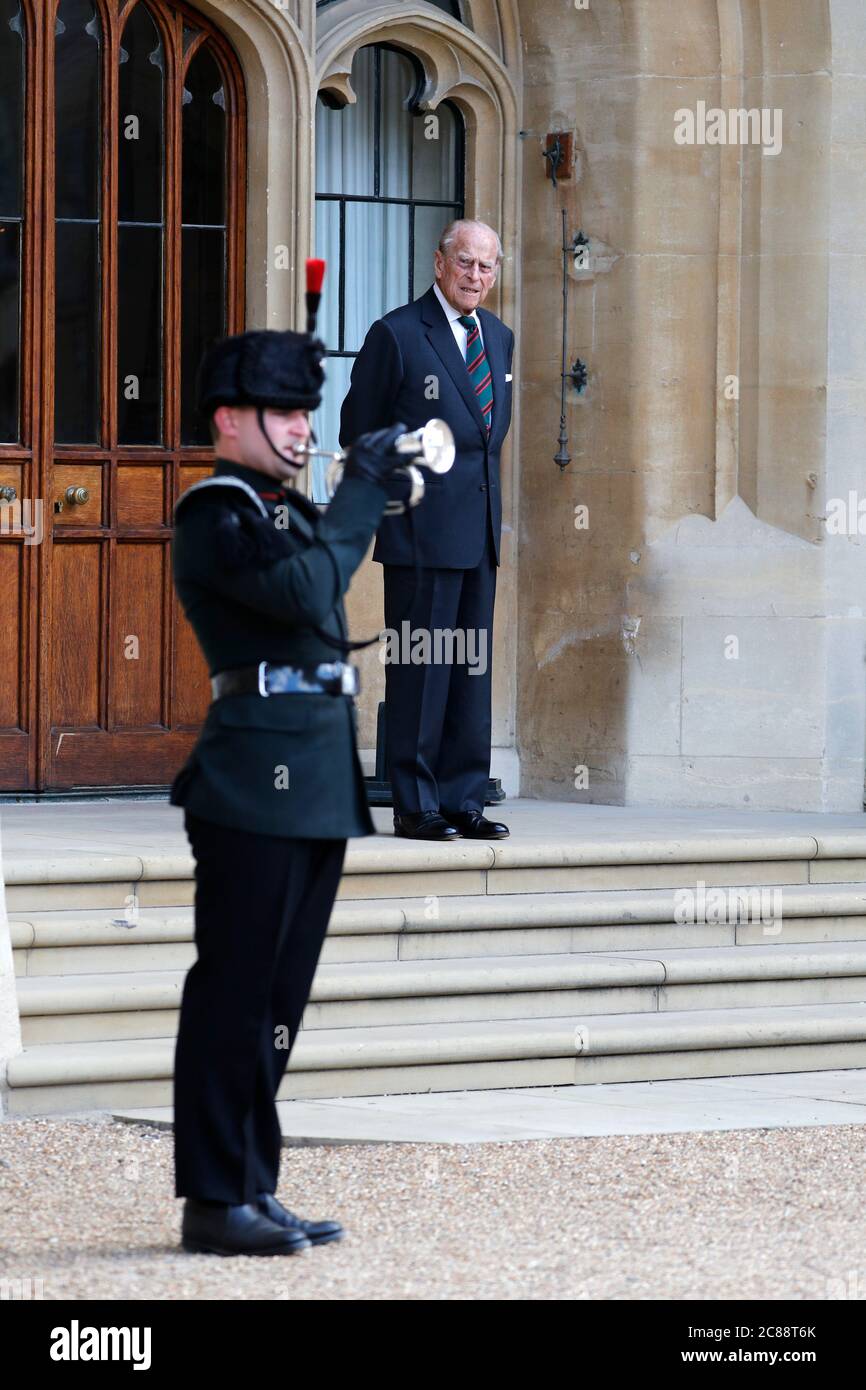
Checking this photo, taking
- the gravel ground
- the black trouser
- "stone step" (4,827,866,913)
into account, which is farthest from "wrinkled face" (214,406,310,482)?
"stone step" (4,827,866,913)

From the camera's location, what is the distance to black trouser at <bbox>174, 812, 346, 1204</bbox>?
4203 millimetres

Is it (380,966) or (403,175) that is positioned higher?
(403,175)

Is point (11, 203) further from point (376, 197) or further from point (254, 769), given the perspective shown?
point (254, 769)

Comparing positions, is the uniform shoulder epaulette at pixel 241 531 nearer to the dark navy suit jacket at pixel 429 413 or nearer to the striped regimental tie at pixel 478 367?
the dark navy suit jacket at pixel 429 413

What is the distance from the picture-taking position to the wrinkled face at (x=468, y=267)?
23.1 feet

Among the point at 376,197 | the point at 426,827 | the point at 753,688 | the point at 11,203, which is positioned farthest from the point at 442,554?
the point at 376,197

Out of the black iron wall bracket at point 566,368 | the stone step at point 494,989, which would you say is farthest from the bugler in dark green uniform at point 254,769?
the black iron wall bracket at point 566,368

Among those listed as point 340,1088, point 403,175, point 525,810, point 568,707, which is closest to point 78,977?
point 340,1088

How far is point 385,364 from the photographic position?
7.28m

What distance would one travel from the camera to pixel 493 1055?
6.11 meters

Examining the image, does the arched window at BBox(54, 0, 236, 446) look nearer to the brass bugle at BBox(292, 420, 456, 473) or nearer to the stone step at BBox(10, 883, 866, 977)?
the stone step at BBox(10, 883, 866, 977)

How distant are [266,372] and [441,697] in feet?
10.3

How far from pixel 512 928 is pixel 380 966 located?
48cm

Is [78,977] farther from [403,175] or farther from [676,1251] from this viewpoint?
[403,175]
